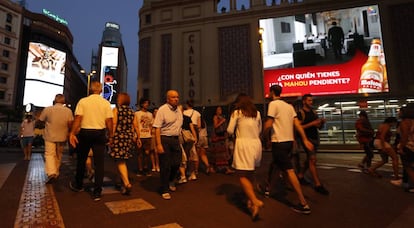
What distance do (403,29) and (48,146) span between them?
31.8 m

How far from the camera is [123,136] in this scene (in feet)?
14.8

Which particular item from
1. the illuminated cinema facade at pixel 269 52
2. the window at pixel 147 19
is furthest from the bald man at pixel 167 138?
the window at pixel 147 19

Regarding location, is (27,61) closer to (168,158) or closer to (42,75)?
(42,75)

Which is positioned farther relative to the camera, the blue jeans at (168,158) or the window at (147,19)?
the window at (147,19)

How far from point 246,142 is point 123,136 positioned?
2.24 m

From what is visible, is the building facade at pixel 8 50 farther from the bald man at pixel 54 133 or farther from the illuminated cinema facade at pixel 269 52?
the bald man at pixel 54 133

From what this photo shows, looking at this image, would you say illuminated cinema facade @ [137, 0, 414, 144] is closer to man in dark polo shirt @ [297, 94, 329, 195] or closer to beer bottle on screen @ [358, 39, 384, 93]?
beer bottle on screen @ [358, 39, 384, 93]

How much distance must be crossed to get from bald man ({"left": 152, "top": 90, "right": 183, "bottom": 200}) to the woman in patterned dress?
494 millimetres

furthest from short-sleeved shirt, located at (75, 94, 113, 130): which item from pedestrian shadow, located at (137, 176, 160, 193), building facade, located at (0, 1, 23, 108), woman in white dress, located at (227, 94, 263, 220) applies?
building facade, located at (0, 1, 23, 108)

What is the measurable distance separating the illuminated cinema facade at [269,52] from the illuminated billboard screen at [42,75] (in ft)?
104

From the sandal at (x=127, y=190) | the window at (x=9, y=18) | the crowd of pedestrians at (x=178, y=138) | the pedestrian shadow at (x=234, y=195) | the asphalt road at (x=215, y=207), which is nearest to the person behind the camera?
the asphalt road at (x=215, y=207)

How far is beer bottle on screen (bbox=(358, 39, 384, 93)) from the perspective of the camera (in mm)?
23891

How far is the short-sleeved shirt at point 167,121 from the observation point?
174 inches

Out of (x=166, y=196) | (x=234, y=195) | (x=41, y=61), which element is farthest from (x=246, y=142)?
(x=41, y=61)
